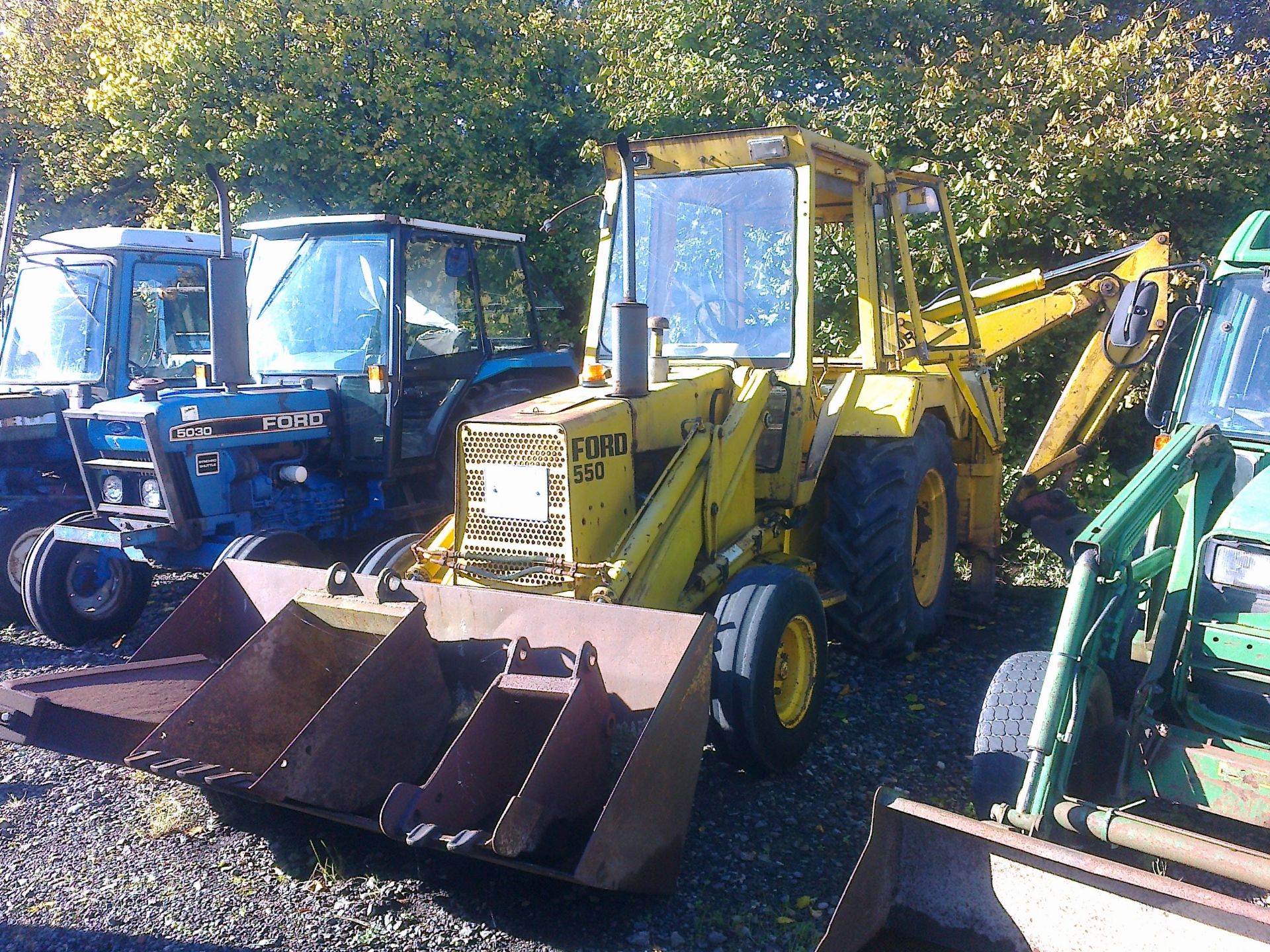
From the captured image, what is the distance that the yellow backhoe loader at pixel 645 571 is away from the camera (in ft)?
10.5

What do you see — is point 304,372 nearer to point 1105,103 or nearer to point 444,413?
point 444,413

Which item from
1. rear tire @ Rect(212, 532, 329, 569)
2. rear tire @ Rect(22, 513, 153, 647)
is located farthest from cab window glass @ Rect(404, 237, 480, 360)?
rear tire @ Rect(22, 513, 153, 647)

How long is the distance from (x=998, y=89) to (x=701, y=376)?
15.5 ft

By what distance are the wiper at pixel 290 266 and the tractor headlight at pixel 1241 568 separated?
5.70 metres

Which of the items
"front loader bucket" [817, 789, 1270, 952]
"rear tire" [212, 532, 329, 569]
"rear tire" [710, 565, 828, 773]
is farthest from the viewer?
"rear tire" [212, 532, 329, 569]

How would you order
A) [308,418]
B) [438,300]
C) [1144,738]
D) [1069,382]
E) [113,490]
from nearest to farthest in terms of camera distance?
[1144,738] < [113,490] < [1069,382] < [308,418] < [438,300]

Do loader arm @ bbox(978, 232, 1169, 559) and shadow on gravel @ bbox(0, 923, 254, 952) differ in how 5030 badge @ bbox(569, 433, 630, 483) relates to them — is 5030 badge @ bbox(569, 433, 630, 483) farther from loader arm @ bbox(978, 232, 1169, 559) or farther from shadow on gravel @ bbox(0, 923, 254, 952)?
loader arm @ bbox(978, 232, 1169, 559)

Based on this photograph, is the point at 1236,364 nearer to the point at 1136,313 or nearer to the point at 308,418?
the point at 1136,313

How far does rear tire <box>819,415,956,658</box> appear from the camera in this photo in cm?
503

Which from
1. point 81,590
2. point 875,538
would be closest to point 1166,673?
point 875,538

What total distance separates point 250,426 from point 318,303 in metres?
1.06

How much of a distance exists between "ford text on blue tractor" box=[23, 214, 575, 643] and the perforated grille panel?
1.79 m

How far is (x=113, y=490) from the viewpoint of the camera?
6.35m

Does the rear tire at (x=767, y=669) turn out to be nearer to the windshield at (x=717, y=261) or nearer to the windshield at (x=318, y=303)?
the windshield at (x=717, y=261)
